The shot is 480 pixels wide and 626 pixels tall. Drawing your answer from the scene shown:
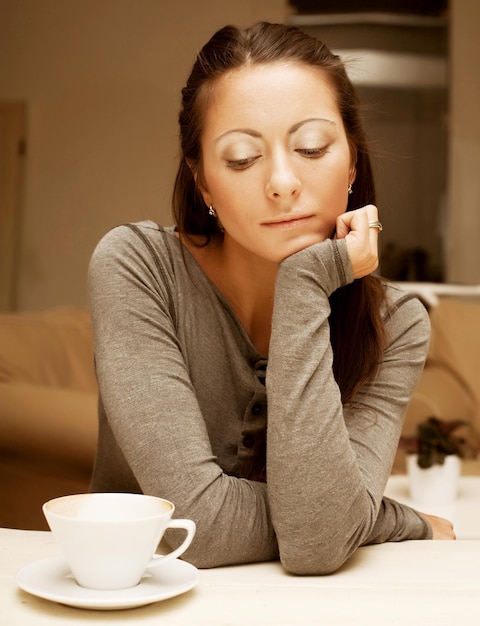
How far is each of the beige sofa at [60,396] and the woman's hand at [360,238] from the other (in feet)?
3.23

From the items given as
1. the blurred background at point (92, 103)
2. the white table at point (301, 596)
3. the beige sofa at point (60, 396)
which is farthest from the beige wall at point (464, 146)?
the white table at point (301, 596)

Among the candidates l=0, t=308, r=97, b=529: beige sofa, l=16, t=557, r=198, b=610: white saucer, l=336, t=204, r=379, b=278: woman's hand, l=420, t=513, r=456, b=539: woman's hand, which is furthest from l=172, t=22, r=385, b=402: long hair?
l=0, t=308, r=97, b=529: beige sofa

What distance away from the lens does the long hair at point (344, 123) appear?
111 centimetres

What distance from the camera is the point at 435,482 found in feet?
6.43

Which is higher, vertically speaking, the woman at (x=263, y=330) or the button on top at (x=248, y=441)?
the woman at (x=263, y=330)

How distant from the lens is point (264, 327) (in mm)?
1243

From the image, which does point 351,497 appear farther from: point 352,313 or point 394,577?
point 352,313

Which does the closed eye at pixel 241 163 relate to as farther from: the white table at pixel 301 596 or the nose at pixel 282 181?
the white table at pixel 301 596

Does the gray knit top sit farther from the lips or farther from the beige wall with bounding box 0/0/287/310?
the beige wall with bounding box 0/0/287/310

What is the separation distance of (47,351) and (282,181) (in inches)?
71.7

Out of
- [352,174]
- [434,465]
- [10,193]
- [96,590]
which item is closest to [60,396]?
[434,465]

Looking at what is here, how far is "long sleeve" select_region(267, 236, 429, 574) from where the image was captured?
884mm

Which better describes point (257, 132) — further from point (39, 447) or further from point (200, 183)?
point (39, 447)

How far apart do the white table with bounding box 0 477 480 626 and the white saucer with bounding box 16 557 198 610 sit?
0.04 ft
